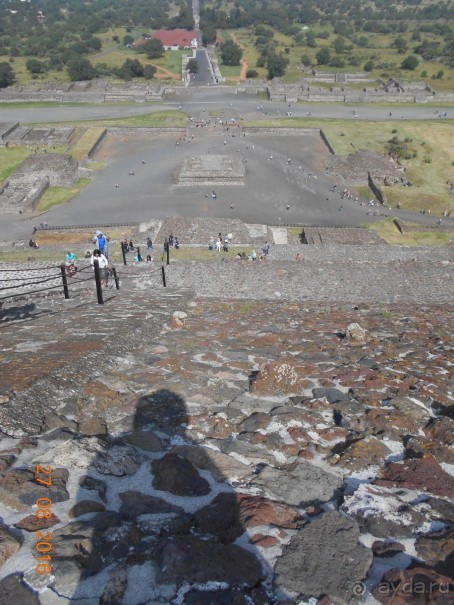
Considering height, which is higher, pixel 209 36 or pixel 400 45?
pixel 209 36

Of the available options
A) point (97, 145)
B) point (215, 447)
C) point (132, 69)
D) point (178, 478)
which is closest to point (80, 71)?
point (132, 69)

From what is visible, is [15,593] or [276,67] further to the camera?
[276,67]

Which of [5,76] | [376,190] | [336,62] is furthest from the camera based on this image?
[336,62]

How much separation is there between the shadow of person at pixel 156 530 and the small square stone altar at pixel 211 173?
31970mm

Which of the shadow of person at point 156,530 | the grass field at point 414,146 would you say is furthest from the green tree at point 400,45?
the shadow of person at point 156,530

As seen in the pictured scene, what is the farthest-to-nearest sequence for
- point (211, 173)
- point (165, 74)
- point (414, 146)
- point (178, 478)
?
point (165, 74) < point (414, 146) < point (211, 173) < point (178, 478)

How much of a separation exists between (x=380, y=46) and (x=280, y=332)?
9584 centimetres

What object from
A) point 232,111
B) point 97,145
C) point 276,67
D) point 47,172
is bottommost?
point 47,172

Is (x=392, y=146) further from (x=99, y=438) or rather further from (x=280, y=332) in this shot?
(x=99, y=438)

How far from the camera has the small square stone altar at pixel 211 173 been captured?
34.7 meters

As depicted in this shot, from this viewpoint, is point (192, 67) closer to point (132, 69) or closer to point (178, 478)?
point (132, 69)
